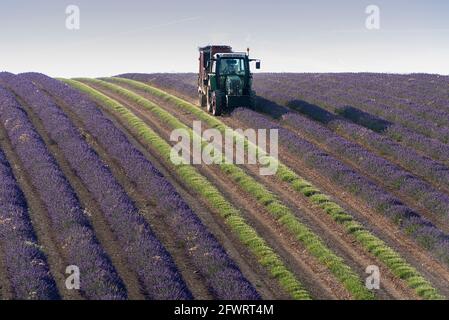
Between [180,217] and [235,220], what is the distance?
1651mm

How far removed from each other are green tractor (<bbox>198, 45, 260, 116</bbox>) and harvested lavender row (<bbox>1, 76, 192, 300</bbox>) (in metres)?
8.92

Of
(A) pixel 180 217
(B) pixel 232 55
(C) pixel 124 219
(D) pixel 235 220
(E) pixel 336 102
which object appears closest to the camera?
(C) pixel 124 219

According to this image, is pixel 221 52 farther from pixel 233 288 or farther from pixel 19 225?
pixel 233 288

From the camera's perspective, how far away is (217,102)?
31.1 m

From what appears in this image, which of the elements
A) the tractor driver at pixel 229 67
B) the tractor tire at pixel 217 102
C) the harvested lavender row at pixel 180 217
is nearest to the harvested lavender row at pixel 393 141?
the tractor tire at pixel 217 102

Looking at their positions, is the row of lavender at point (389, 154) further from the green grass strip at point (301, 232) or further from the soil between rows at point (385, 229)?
the green grass strip at point (301, 232)

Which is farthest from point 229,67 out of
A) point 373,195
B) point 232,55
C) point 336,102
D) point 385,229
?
point 385,229

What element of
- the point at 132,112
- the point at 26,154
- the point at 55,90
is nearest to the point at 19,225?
the point at 26,154

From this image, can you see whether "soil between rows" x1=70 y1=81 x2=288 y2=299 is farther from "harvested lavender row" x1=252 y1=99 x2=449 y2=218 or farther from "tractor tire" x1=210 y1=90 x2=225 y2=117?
"tractor tire" x1=210 y1=90 x2=225 y2=117

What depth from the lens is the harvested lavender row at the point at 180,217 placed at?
12016 millimetres

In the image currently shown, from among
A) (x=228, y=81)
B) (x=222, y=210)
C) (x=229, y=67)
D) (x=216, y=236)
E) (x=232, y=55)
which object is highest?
(x=232, y=55)

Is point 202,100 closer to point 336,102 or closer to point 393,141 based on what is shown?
point 336,102

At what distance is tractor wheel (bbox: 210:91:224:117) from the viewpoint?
31.1 meters

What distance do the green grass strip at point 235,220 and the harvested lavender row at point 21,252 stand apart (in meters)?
5.11
